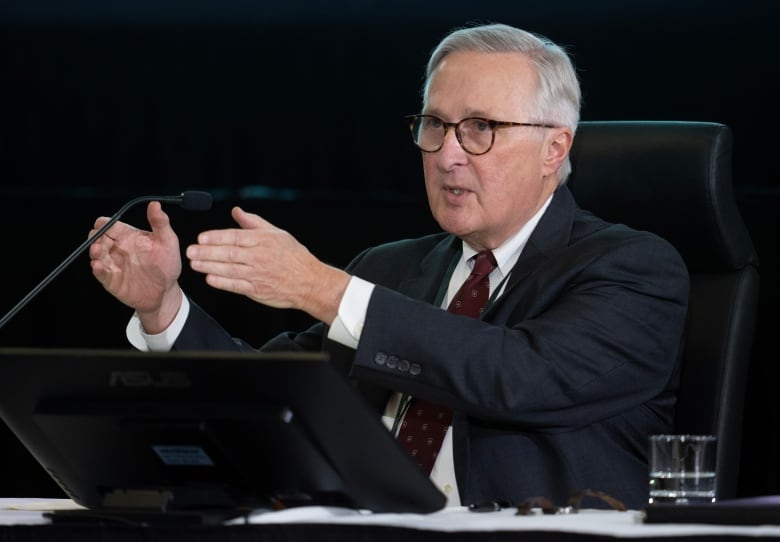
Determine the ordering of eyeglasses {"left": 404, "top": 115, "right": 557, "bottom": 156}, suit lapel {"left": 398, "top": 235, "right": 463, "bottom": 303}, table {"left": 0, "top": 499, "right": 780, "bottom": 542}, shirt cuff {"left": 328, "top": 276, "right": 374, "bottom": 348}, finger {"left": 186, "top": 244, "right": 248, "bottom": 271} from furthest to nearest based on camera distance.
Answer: suit lapel {"left": 398, "top": 235, "right": 463, "bottom": 303} < eyeglasses {"left": 404, "top": 115, "right": 557, "bottom": 156} < shirt cuff {"left": 328, "top": 276, "right": 374, "bottom": 348} < finger {"left": 186, "top": 244, "right": 248, "bottom": 271} < table {"left": 0, "top": 499, "right": 780, "bottom": 542}

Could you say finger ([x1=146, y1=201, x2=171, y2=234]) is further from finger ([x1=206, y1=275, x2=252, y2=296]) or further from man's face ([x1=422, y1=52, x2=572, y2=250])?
man's face ([x1=422, y1=52, x2=572, y2=250])

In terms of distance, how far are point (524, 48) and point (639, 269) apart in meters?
0.43

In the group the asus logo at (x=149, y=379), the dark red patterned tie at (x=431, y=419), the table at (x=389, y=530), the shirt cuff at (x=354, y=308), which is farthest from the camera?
the dark red patterned tie at (x=431, y=419)

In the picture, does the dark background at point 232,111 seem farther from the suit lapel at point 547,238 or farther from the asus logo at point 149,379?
the asus logo at point 149,379

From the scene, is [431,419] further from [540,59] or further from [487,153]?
[540,59]

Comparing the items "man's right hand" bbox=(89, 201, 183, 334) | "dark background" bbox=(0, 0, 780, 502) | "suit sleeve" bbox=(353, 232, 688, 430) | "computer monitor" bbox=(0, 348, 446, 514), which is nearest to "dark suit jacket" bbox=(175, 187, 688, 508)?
"suit sleeve" bbox=(353, 232, 688, 430)

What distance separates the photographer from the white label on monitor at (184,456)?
1362mm

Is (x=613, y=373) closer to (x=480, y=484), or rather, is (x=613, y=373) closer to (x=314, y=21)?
(x=480, y=484)

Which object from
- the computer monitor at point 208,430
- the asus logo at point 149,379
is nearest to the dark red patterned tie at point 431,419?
the computer monitor at point 208,430

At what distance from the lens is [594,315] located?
1907 mm

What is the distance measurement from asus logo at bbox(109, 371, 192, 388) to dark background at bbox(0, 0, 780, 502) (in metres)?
2.07

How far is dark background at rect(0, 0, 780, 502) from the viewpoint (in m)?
3.36

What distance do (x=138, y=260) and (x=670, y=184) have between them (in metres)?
0.88

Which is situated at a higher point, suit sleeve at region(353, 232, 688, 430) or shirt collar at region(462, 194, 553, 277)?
shirt collar at region(462, 194, 553, 277)
